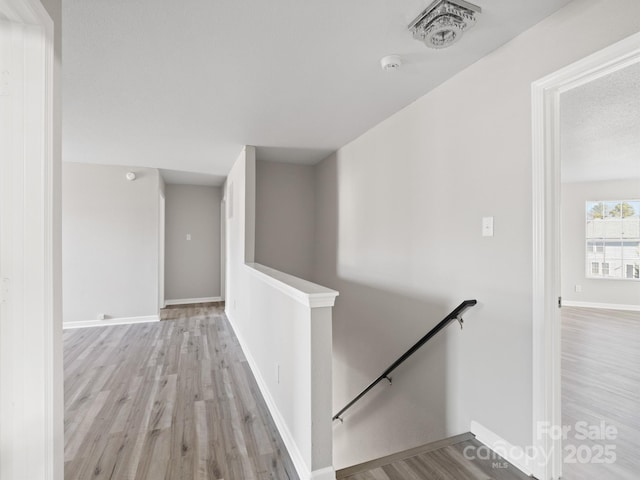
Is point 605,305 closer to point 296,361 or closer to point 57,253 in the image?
point 296,361

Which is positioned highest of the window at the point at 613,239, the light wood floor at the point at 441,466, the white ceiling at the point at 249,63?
the white ceiling at the point at 249,63

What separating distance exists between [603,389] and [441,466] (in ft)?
6.44

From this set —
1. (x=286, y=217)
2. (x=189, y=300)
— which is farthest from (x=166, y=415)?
(x=189, y=300)

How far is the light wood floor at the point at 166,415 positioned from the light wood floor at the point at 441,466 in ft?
1.40

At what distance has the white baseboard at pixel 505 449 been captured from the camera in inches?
66.2

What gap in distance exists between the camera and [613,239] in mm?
6160

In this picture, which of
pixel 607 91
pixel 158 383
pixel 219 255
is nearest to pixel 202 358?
pixel 158 383

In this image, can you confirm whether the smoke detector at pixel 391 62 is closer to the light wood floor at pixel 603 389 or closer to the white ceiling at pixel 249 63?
the white ceiling at pixel 249 63

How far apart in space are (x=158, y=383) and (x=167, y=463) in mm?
1198

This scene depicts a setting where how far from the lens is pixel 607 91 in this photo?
8.05 feet

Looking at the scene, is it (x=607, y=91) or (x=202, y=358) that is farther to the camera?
(x=202, y=358)

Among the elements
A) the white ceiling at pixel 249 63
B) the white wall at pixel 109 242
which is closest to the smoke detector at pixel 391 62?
the white ceiling at pixel 249 63

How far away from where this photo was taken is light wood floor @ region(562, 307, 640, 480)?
177 cm

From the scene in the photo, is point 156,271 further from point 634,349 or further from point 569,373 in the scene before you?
point 634,349
